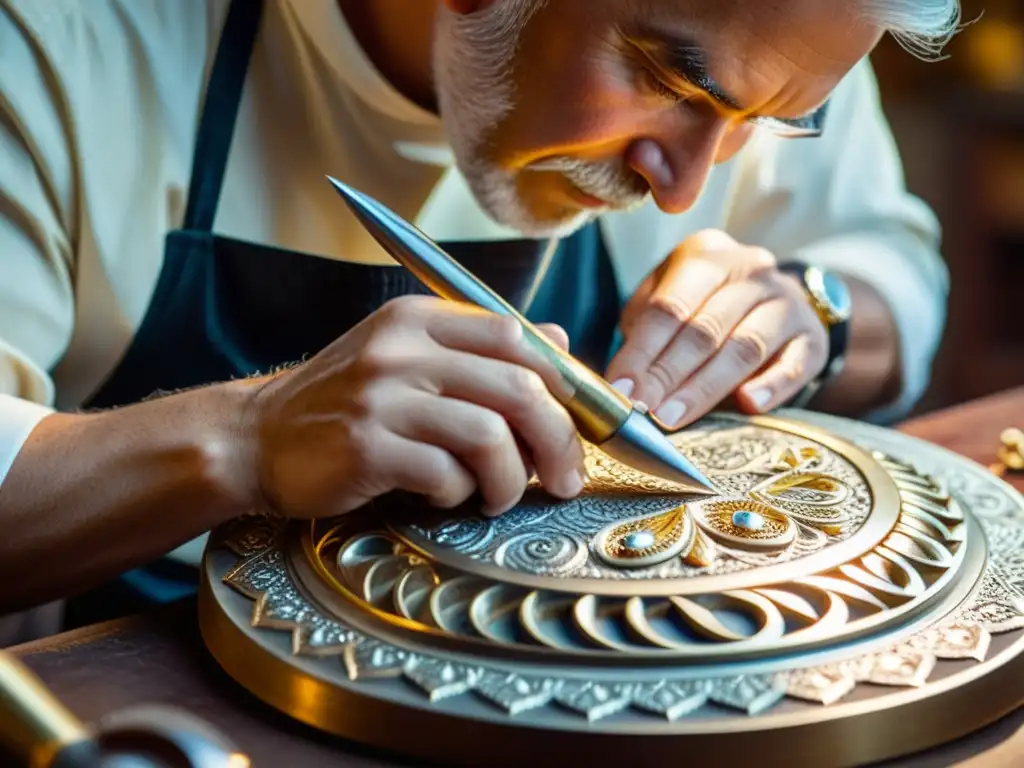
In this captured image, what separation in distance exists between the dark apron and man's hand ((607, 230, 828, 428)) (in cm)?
30

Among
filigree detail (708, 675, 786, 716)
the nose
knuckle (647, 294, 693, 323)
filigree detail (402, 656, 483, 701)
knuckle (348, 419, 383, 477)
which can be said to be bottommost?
filigree detail (402, 656, 483, 701)

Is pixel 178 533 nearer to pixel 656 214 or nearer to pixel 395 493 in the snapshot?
pixel 395 493

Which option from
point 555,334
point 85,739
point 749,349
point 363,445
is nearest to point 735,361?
point 749,349

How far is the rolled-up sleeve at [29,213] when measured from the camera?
45.1 inches

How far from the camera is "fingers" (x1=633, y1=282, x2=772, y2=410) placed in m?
1.14

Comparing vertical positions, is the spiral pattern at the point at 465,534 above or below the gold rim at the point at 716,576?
below

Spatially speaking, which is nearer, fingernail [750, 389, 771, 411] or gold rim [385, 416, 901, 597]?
gold rim [385, 416, 901, 597]

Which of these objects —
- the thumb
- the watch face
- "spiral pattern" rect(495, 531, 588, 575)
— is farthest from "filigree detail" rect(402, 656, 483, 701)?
the watch face

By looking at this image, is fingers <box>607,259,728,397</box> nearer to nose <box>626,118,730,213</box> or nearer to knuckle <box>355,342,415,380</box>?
nose <box>626,118,730,213</box>

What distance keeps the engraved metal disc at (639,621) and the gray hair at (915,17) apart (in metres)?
0.38

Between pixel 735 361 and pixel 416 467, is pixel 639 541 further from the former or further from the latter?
pixel 735 361

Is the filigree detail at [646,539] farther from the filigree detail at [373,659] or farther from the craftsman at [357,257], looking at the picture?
the filigree detail at [373,659]

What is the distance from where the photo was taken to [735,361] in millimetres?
1210

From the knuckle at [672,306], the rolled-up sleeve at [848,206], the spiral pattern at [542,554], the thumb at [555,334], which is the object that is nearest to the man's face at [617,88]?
the knuckle at [672,306]
